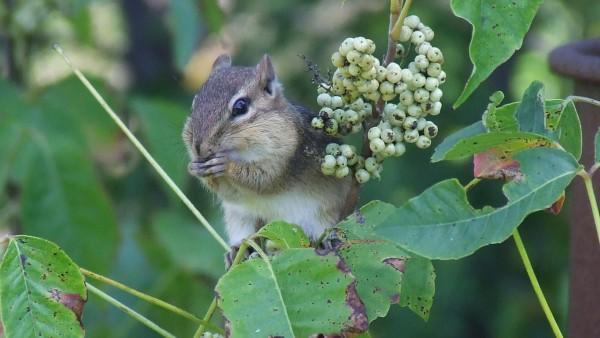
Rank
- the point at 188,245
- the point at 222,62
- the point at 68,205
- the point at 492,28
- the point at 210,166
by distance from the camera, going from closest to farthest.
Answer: the point at 492,28, the point at 210,166, the point at 222,62, the point at 68,205, the point at 188,245

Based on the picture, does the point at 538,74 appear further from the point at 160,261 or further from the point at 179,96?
the point at 160,261

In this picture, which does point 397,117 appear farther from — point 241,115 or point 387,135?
point 241,115

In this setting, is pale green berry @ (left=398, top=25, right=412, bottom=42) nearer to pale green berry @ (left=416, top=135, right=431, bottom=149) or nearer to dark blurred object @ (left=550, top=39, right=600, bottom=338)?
pale green berry @ (left=416, top=135, right=431, bottom=149)

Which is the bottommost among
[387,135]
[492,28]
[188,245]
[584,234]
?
[188,245]

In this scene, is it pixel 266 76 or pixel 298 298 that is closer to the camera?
pixel 298 298

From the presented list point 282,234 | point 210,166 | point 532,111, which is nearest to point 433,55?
point 532,111

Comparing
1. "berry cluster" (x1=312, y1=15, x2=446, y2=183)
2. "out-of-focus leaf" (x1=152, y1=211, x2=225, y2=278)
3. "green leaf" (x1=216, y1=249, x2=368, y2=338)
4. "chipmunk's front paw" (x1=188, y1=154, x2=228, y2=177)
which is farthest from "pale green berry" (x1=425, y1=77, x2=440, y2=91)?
"out-of-focus leaf" (x1=152, y1=211, x2=225, y2=278)

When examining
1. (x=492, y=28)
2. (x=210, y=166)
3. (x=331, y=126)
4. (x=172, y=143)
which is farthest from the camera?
(x=172, y=143)

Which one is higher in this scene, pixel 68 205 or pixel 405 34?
pixel 405 34
